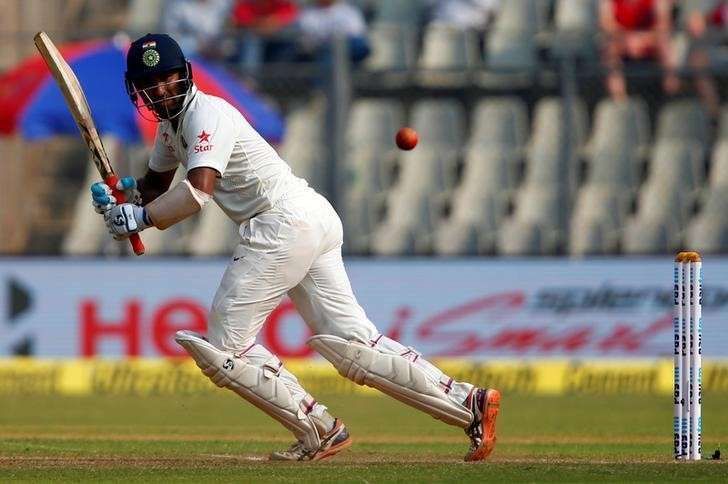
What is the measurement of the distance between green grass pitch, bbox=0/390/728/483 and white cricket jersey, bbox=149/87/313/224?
44.6 inches

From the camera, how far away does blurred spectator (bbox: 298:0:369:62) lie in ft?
49.3

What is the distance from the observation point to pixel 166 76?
6758 mm

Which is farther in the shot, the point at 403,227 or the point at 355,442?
the point at 403,227

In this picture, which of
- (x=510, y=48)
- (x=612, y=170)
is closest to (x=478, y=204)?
(x=612, y=170)

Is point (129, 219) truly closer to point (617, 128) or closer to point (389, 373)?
point (389, 373)

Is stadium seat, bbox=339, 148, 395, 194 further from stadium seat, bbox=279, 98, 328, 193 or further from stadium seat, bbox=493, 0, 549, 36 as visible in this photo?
stadium seat, bbox=493, 0, 549, 36

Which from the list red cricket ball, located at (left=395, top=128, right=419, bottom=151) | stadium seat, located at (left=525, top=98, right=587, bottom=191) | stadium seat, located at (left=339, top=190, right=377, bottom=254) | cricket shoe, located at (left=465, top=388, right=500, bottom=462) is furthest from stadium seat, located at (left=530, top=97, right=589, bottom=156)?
cricket shoe, located at (left=465, top=388, right=500, bottom=462)

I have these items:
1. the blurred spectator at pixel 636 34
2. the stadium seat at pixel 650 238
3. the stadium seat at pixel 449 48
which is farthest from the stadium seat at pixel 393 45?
the stadium seat at pixel 650 238

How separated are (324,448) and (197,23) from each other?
9255 millimetres

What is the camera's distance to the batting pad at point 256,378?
22.2 ft

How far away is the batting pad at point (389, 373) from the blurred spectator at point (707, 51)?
27.2ft

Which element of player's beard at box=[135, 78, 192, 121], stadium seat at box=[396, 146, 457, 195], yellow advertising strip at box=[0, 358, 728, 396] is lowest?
yellow advertising strip at box=[0, 358, 728, 396]

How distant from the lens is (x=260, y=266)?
682 centimetres

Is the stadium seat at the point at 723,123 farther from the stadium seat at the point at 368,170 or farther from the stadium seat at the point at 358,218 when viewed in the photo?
the stadium seat at the point at 358,218
